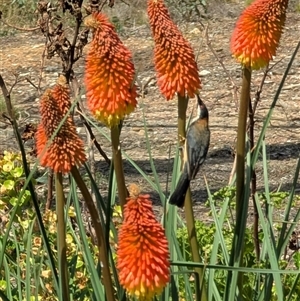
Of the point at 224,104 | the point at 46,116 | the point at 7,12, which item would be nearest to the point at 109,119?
the point at 46,116

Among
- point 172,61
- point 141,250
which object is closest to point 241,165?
point 172,61

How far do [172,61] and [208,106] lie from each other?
7.01 metres

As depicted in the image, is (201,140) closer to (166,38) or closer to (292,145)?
(166,38)

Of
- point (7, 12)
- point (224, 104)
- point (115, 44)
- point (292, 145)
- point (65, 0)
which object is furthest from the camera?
point (7, 12)

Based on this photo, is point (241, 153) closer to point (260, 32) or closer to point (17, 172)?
point (260, 32)

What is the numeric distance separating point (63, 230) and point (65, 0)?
7.53 feet

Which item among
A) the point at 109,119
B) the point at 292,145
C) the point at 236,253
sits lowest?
the point at 292,145

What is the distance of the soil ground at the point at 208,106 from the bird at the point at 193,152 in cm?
252

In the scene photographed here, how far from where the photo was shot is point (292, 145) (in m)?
7.78

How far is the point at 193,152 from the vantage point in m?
2.27

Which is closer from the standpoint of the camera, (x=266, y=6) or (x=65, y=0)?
(x=266, y=6)

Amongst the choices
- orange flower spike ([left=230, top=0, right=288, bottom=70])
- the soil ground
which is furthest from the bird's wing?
the soil ground

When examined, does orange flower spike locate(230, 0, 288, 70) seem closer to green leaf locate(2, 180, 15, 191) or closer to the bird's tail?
the bird's tail

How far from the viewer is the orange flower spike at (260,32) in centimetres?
214
